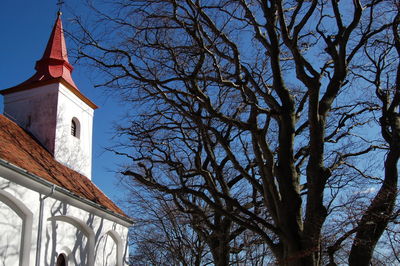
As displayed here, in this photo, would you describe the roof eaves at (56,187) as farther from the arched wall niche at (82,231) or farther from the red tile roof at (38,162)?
the arched wall niche at (82,231)

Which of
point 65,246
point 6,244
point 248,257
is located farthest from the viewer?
point 248,257

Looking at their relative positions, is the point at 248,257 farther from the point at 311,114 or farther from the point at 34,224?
the point at 311,114

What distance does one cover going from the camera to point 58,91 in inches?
820

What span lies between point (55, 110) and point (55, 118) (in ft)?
1.32

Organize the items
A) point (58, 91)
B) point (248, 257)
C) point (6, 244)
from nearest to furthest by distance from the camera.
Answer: point (6, 244) < point (58, 91) < point (248, 257)

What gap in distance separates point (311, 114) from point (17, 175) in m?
8.70

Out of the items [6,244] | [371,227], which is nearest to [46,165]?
[6,244]

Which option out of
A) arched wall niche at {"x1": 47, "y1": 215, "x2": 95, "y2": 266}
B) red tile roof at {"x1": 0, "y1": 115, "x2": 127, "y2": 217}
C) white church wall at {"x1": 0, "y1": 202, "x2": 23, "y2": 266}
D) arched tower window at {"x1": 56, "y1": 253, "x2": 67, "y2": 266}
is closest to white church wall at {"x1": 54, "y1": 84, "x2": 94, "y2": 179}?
red tile roof at {"x1": 0, "y1": 115, "x2": 127, "y2": 217}

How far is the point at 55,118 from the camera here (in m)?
20.4

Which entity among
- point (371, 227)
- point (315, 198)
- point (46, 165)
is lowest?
point (371, 227)

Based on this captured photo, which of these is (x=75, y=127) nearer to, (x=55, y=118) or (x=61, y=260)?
(x=55, y=118)

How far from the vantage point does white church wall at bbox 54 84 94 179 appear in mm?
20406

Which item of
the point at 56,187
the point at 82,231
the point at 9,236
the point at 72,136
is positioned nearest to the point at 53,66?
the point at 72,136

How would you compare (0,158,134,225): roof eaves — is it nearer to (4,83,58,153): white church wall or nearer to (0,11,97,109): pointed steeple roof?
(4,83,58,153): white church wall
